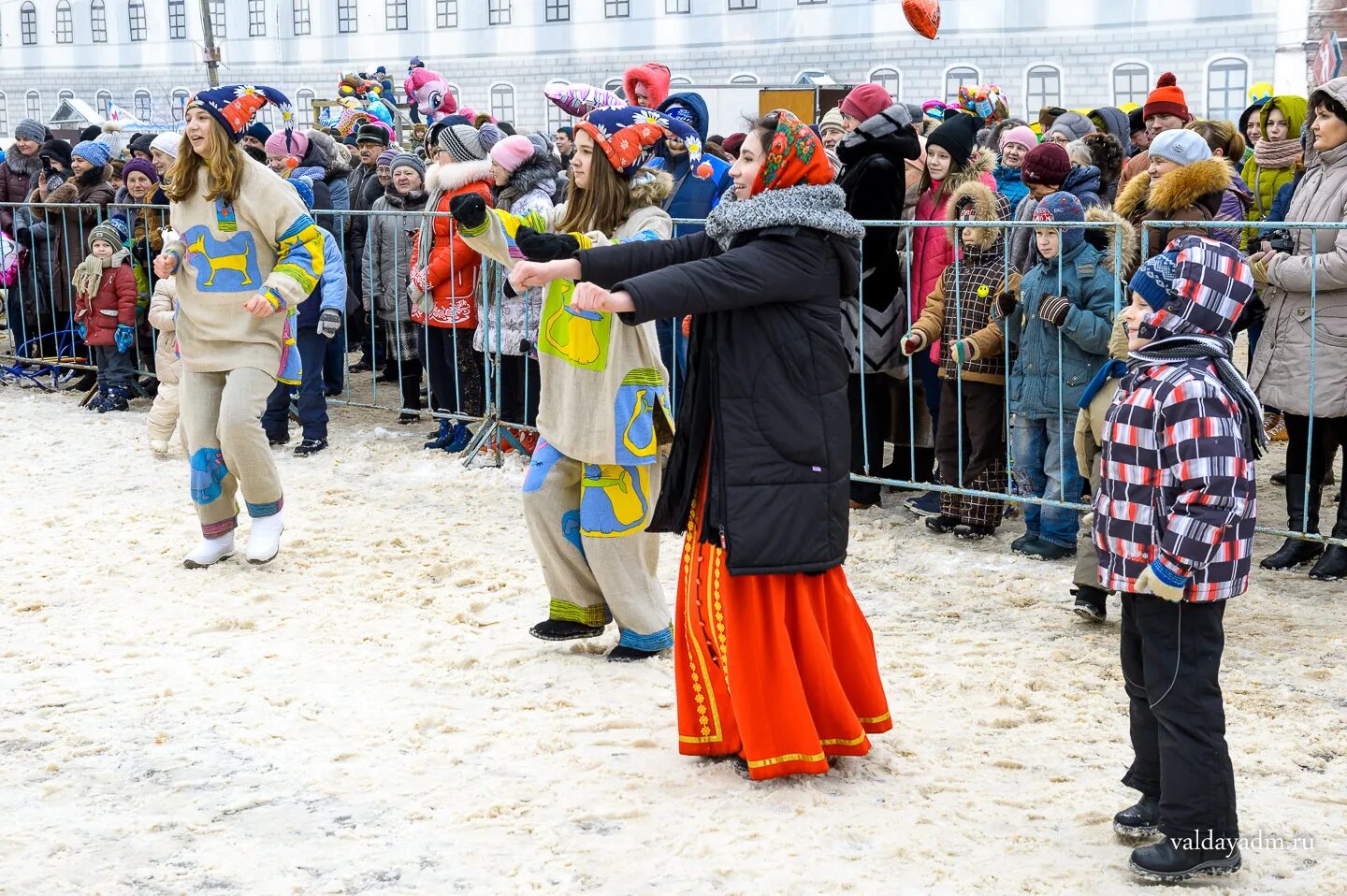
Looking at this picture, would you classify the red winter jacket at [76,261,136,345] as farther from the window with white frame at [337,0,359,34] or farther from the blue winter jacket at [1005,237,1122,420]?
the window with white frame at [337,0,359,34]

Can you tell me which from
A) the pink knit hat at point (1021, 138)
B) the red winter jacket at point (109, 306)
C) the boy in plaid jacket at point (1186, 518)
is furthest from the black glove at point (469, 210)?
the red winter jacket at point (109, 306)

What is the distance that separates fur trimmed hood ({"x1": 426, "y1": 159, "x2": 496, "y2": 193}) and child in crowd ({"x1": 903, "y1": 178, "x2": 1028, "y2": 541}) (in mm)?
→ 2846

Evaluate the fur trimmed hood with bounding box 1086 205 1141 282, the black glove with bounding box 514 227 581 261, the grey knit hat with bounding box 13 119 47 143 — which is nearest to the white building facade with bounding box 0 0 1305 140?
the grey knit hat with bounding box 13 119 47 143

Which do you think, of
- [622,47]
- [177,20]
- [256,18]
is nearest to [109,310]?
[622,47]

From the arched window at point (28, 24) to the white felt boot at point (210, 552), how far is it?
1847 inches

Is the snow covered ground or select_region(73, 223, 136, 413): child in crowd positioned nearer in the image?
the snow covered ground

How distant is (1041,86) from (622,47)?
10757 mm

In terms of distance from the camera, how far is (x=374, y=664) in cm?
545

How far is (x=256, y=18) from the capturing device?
143 ft

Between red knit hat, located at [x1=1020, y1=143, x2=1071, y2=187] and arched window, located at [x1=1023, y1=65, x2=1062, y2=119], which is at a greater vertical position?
arched window, located at [x1=1023, y1=65, x2=1062, y2=119]

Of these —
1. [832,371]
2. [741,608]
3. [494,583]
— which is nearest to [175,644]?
[494,583]

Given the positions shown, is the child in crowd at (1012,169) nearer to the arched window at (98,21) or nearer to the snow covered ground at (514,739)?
the snow covered ground at (514,739)

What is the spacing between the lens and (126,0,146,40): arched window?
46344mm

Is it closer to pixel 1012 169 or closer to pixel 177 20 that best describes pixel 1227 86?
pixel 1012 169
